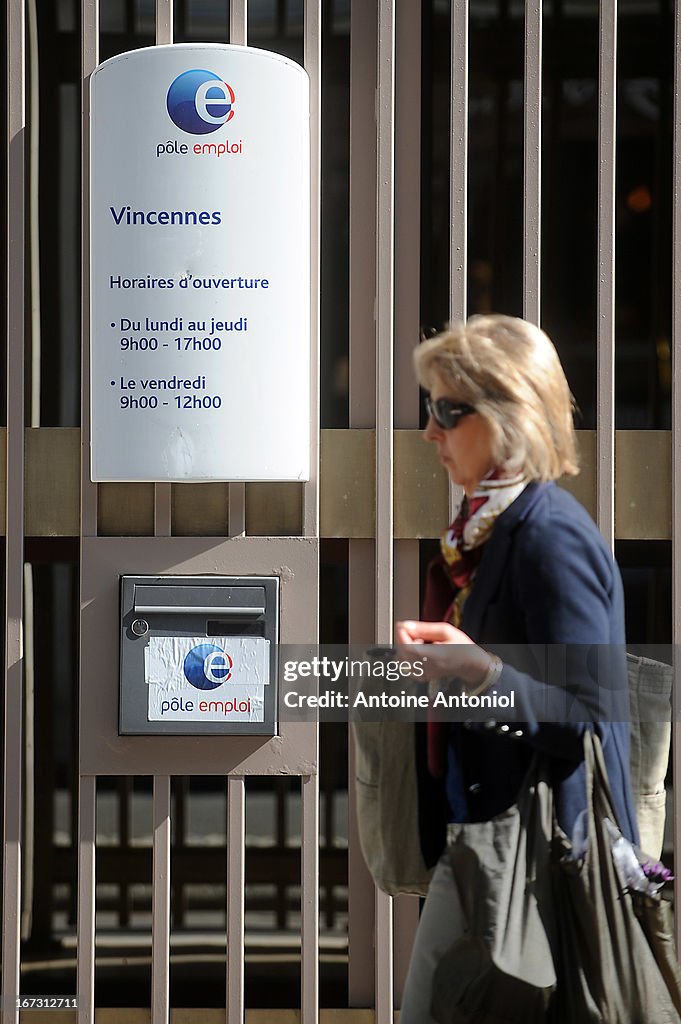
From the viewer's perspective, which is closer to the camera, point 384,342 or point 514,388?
point 514,388

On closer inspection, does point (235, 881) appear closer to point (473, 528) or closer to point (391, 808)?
point (391, 808)

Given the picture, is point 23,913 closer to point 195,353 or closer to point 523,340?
point 195,353

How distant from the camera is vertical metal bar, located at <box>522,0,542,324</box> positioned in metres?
3.59

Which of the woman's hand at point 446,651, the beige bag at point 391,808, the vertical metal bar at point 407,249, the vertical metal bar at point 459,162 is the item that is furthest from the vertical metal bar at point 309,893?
the vertical metal bar at point 459,162

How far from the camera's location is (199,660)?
3488 millimetres

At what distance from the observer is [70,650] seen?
413 cm

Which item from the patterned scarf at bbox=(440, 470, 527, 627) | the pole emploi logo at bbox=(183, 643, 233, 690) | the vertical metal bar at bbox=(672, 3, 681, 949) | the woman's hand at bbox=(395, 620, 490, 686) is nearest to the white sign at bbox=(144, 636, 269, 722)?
the pole emploi logo at bbox=(183, 643, 233, 690)

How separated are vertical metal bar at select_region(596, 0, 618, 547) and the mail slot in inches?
42.8

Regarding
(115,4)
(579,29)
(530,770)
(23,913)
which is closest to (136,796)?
(23,913)

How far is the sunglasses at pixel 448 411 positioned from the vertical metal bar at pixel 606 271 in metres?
0.69

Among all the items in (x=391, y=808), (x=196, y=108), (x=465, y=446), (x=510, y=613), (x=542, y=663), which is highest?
(x=196, y=108)

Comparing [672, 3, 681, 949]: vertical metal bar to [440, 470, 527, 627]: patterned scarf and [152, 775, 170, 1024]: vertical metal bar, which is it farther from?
[152, 775, 170, 1024]: vertical metal bar

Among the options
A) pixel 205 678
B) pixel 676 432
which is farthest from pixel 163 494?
pixel 676 432

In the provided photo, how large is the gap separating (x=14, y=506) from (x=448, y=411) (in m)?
1.43
